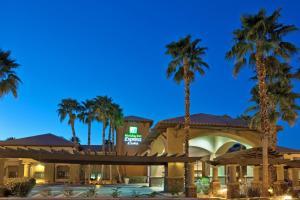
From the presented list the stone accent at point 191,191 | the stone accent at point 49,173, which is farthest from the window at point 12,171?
the stone accent at point 191,191

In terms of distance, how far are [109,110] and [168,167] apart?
88.1ft

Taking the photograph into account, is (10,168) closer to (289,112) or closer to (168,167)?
(168,167)

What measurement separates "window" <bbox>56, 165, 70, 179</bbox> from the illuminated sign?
14.6 metres

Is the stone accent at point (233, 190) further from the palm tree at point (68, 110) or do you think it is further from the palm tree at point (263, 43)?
the palm tree at point (68, 110)

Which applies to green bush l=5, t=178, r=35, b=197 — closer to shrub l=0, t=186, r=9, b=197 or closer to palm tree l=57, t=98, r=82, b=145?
shrub l=0, t=186, r=9, b=197

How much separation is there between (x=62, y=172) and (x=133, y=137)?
16.0m

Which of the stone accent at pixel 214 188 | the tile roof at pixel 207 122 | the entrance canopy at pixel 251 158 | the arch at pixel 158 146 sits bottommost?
the stone accent at pixel 214 188

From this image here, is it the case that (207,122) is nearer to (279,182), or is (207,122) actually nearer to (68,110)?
(279,182)

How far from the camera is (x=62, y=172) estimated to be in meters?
52.8

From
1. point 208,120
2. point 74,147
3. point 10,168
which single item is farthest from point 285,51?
point 10,168

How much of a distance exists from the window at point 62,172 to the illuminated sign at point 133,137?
14.6 metres

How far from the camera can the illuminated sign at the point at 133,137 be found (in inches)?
2559

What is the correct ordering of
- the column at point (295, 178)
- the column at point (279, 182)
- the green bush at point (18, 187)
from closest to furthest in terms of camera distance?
the green bush at point (18, 187)
the column at point (279, 182)
the column at point (295, 178)

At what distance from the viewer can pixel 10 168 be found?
48.5 m
